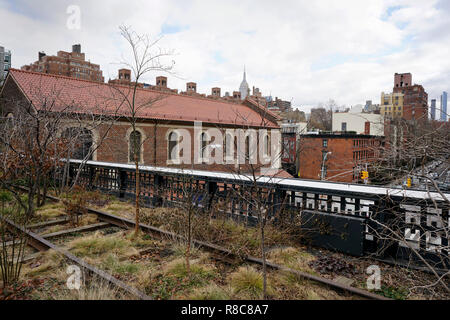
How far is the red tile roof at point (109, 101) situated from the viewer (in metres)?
16.3

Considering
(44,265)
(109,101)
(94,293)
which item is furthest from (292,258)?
(109,101)

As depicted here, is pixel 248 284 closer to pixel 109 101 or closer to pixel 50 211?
pixel 50 211

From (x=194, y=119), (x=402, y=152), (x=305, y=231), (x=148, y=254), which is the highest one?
(x=194, y=119)

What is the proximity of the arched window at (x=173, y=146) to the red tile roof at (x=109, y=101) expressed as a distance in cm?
153

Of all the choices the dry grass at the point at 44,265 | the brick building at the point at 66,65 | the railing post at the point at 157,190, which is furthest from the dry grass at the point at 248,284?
the brick building at the point at 66,65

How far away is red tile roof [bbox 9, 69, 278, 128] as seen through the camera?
53.4 feet

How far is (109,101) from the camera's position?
20.9m

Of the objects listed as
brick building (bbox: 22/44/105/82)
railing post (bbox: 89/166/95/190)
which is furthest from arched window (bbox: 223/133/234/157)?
brick building (bbox: 22/44/105/82)

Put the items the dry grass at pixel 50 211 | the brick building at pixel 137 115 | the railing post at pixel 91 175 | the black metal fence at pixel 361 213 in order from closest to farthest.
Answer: the black metal fence at pixel 361 213 < the dry grass at pixel 50 211 < the railing post at pixel 91 175 < the brick building at pixel 137 115

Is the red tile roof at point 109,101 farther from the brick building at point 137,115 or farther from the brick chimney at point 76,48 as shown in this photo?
the brick chimney at point 76,48

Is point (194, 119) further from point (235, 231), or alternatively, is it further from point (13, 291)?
point (13, 291)
